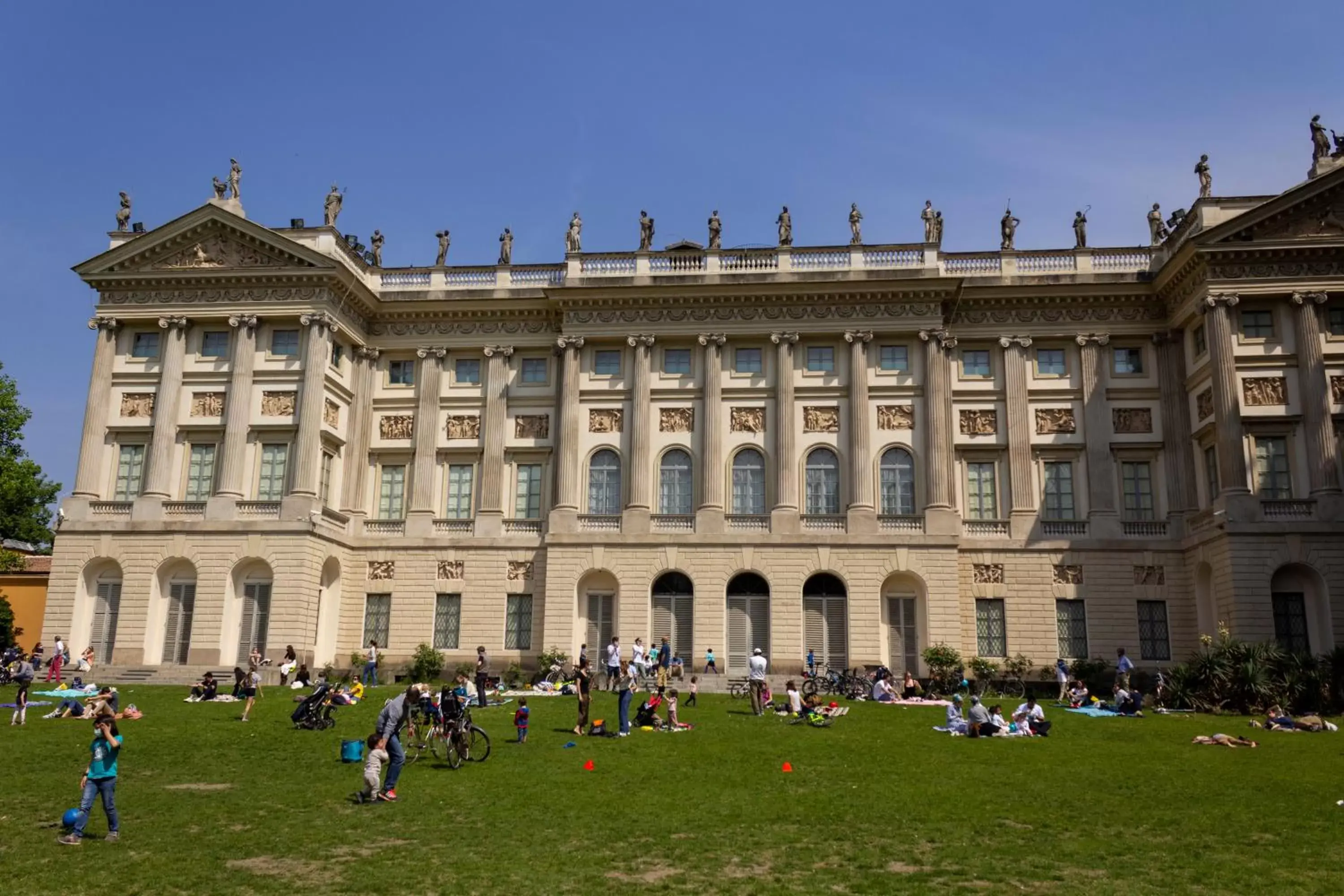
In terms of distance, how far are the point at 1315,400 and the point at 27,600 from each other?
4993 cm

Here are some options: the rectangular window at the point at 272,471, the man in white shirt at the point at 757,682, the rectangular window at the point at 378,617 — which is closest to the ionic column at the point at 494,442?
the rectangular window at the point at 378,617

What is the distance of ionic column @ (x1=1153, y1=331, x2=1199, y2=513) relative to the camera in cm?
3734

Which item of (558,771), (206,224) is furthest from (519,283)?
(558,771)

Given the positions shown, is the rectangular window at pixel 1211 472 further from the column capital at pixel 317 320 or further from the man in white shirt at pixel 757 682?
the column capital at pixel 317 320

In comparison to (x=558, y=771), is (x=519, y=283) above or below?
above

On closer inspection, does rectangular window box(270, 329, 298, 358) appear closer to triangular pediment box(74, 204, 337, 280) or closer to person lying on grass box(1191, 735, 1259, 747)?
triangular pediment box(74, 204, 337, 280)

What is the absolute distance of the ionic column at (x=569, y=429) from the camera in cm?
3872

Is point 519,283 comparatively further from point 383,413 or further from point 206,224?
point 206,224

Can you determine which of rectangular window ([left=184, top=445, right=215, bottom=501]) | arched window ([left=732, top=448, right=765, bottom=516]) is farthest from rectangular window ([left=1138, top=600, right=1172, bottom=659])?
rectangular window ([left=184, top=445, right=215, bottom=501])

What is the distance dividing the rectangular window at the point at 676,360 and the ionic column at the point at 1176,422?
681 inches

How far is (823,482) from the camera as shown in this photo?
38.7 m

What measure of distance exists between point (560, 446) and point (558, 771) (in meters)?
22.2

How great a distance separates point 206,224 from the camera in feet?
128

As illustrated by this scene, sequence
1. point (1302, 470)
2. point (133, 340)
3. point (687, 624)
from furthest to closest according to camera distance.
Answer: point (133, 340) → point (687, 624) → point (1302, 470)
